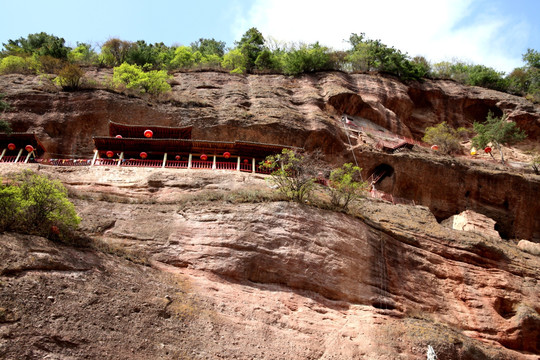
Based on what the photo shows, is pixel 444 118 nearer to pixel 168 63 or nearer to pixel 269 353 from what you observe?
pixel 168 63

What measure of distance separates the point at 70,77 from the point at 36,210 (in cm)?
2122

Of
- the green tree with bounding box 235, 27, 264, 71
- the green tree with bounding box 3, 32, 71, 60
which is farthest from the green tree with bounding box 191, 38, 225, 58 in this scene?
the green tree with bounding box 3, 32, 71, 60

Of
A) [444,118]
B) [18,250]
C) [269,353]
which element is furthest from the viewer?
[444,118]

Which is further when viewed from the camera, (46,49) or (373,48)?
(373,48)

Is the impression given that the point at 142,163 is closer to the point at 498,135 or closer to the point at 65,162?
the point at 65,162

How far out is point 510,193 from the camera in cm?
3155

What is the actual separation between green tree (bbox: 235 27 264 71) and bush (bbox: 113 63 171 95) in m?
12.1

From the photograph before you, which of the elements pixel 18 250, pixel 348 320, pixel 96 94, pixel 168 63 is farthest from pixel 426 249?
pixel 168 63

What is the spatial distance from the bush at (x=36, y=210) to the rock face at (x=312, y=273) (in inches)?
54.7

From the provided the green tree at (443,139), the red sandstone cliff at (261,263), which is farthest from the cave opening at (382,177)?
the green tree at (443,139)

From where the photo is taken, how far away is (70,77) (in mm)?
33125

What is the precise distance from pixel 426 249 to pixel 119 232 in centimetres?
1346

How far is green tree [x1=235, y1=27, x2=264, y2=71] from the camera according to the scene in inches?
1857

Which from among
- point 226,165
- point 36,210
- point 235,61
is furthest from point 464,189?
point 36,210
